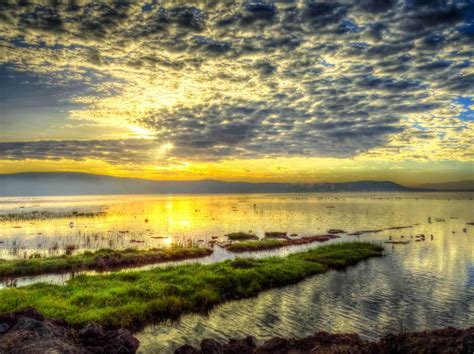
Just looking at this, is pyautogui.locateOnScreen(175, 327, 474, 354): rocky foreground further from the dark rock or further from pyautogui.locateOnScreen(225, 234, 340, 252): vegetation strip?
pyautogui.locateOnScreen(225, 234, 340, 252): vegetation strip

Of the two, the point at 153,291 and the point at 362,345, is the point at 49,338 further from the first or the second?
the point at 153,291

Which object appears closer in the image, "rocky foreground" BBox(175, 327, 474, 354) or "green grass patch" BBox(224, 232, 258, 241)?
"rocky foreground" BBox(175, 327, 474, 354)

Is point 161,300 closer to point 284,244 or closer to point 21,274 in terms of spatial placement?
point 21,274

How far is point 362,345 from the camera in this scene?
16.2 m

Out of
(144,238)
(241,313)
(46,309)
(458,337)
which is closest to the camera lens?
(458,337)

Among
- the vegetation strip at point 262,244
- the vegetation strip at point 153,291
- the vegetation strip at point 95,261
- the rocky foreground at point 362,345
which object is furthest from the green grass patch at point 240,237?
the rocky foreground at point 362,345

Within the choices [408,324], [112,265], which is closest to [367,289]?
[408,324]

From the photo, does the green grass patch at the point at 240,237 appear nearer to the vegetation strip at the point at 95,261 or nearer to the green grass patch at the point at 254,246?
the green grass patch at the point at 254,246

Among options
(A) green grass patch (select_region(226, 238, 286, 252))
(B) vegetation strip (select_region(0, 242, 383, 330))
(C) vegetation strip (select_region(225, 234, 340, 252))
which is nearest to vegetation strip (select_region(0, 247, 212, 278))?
(A) green grass patch (select_region(226, 238, 286, 252))

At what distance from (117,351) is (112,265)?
31.8m

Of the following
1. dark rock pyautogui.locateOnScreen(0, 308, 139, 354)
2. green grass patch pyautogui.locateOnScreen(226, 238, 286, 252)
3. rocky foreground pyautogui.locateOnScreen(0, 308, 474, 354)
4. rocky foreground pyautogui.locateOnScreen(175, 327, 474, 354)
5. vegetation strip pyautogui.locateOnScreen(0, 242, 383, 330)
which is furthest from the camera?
green grass patch pyautogui.locateOnScreen(226, 238, 286, 252)

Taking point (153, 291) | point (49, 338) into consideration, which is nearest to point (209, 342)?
point (49, 338)

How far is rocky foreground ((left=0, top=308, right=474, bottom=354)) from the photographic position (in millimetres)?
14047

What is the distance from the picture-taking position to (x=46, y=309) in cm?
2441
